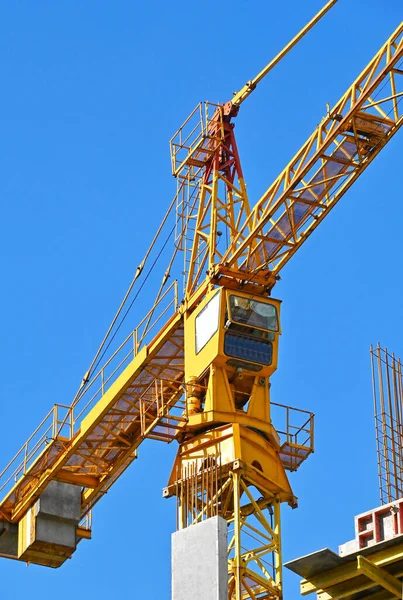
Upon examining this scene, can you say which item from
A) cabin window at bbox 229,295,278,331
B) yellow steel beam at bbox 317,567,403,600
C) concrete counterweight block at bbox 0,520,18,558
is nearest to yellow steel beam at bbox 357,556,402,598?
yellow steel beam at bbox 317,567,403,600

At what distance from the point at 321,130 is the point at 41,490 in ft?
48.9

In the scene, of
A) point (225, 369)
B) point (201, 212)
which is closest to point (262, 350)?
point (225, 369)

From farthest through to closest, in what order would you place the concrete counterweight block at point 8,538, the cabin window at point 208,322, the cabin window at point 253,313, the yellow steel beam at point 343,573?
the concrete counterweight block at point 8,538
the cabin window at point 253,313
the cabin window at point 208,322
the yellow steel beam at point 343,573

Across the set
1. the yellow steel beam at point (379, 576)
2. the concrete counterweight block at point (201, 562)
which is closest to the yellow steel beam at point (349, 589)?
the yellow steel beam at point (379, 576)

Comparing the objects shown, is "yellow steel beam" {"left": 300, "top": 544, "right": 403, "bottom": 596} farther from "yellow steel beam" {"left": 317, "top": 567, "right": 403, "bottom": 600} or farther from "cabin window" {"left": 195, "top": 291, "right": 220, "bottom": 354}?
"cabin window" {"left": 195, "top": 291, "right": 220, "bottom": 354}

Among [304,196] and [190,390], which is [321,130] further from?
[190,390]

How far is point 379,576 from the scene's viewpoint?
3862 centimetres

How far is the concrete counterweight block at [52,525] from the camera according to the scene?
6000cm

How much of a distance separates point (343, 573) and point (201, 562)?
7337 mm

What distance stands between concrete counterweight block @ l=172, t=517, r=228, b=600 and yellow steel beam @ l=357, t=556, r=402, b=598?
24.7 feet

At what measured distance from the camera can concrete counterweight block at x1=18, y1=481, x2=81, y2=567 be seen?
6000 cm

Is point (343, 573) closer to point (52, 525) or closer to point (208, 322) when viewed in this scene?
point (208, 322)

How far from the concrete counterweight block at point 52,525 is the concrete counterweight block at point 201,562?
45.7 ft

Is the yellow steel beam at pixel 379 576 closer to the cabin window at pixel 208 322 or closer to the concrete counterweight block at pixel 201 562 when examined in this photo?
the concrete counterweight block at pixel 201 562
